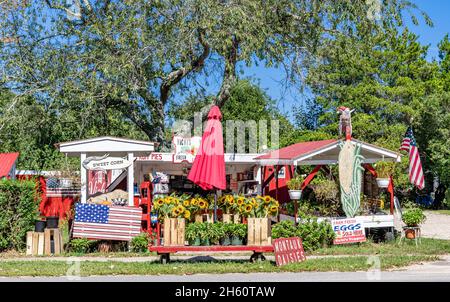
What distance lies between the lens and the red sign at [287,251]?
12.7 metres

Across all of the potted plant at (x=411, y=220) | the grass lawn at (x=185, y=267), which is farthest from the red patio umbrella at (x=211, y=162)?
the potted plant at (x=411, y=220)

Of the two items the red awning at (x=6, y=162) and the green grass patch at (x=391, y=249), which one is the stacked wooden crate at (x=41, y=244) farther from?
the green grass patch at (x=391, y=249)

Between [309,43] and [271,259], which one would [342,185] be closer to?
[271,259]

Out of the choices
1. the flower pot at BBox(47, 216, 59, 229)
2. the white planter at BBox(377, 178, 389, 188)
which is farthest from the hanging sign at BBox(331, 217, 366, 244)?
the flower pot at BBox(47, 216, 59, 229)

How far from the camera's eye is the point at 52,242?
1609 cm

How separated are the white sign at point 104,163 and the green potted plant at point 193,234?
13.3 feet

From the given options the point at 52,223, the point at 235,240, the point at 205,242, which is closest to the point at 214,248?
the point at 205,242

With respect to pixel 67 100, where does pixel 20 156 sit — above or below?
below

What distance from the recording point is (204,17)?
20469 millimetres

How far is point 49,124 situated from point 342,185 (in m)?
10.7
